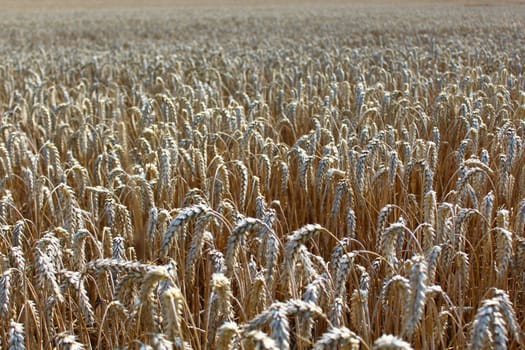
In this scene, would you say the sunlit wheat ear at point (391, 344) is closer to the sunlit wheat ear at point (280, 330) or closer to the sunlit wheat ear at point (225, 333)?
the sunlit wheat ear at point (280, 330)

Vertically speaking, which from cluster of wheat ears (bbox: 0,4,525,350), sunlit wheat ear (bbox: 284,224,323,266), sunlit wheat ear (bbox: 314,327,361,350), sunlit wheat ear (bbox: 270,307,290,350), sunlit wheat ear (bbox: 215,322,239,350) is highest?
sunlit wheat ear (bbox: 284,224,323,266)

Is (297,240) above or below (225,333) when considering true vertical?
above

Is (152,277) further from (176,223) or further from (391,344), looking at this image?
(391,344)

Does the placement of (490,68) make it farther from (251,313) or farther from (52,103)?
(251,313)

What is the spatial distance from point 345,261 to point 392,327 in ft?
1.56

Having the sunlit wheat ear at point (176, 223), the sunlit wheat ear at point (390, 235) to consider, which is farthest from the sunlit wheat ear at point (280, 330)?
the sunlit wheat ear at point (390, 235)

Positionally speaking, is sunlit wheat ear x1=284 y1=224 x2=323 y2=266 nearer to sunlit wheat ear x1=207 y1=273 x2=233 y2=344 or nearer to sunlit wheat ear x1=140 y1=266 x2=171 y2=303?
sunlit wheat ear x1=207 y1=273 x2=233 y2=344

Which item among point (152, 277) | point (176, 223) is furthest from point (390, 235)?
point (152, 277)

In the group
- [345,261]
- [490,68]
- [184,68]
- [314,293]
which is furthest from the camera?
[184,68]

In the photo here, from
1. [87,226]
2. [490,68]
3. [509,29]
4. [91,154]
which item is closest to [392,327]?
[87,226]

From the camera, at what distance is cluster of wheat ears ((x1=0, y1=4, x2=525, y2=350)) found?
1.41 metres

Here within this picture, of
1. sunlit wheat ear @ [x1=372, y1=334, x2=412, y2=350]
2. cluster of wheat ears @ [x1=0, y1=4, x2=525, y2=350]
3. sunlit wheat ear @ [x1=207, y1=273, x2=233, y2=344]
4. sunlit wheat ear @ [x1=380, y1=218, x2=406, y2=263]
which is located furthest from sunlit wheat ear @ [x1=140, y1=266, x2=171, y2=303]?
sunlit wheat ear @ [x1=380, y1=218, x2=406, y2=263]

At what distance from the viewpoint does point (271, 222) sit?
6.11 feet

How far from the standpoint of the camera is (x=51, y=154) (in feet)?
10.3
